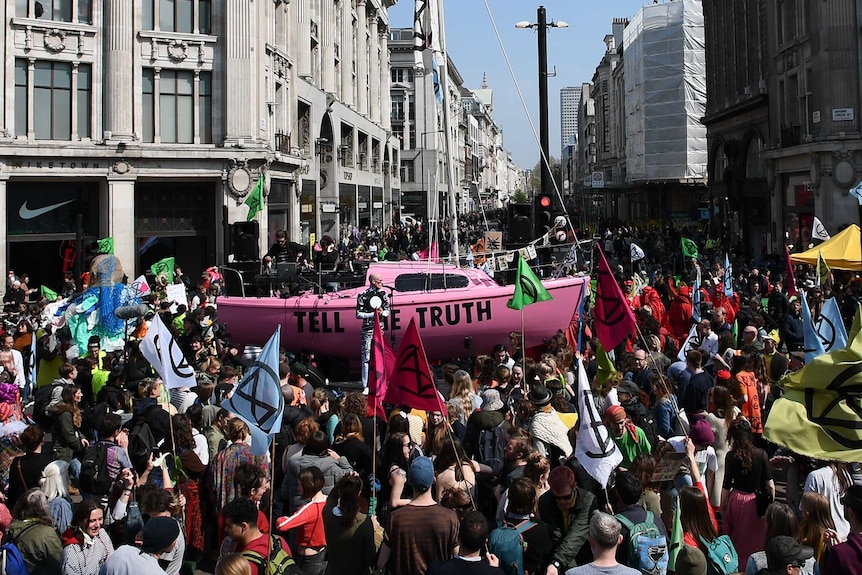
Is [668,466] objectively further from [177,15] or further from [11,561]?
[177,15]

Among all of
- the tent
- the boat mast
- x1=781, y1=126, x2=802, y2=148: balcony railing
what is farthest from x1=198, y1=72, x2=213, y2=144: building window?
x1=781, y1=126, x2=802, y2=148: balcony railing

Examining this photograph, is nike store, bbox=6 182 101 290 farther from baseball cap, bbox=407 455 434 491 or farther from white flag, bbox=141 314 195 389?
baseball cap, bbox=407 455 434 491

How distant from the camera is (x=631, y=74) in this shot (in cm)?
7494

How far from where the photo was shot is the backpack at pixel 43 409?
31.0 feet

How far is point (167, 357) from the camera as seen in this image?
936 cm

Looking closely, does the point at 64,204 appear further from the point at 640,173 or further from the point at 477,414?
the point at 640,173

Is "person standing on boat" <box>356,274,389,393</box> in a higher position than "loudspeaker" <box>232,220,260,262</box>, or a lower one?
lower

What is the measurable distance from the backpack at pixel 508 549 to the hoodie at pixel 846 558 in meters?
1.80

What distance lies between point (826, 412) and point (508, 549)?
2.38 meters

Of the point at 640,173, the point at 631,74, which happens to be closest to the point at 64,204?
the point at 640,173

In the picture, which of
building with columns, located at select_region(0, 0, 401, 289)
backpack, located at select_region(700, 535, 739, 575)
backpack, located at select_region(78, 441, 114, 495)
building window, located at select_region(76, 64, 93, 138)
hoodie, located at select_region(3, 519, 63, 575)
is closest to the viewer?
backpack, located at select_region(700, 535, 739, 575)

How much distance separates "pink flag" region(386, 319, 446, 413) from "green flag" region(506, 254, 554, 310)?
5.44 meters

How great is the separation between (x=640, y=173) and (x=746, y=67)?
28939 millimetres

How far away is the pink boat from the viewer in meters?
16.4
